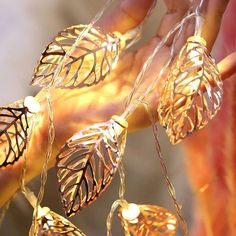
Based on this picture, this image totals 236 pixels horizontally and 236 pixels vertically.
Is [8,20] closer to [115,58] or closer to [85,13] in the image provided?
[85,13]

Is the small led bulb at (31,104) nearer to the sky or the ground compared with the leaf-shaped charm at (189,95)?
nearer to the sky

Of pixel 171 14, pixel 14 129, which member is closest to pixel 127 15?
pixel 171 14

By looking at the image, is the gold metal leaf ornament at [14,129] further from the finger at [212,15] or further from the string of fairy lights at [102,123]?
the finger at [212,15]

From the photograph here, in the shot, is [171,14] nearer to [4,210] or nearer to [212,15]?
[212,15]

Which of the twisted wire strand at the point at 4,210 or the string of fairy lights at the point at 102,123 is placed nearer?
the string of fairy lights at the point at 102,123

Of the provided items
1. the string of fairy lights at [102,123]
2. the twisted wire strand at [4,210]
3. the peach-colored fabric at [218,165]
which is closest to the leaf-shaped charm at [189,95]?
the string of fairy lights at [102,123]
